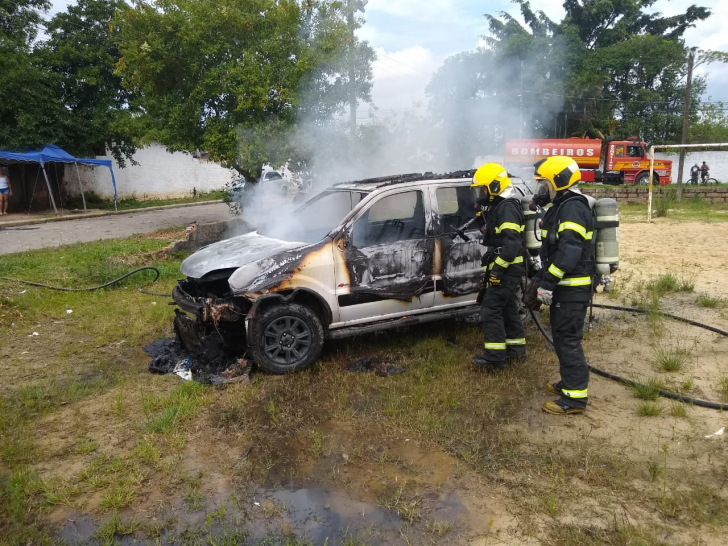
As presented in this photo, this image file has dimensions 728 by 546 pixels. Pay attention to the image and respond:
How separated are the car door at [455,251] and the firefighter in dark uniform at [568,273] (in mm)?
1187

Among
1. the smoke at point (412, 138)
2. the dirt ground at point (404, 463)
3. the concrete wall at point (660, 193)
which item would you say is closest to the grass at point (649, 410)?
the dirt ground at point (404, 463)

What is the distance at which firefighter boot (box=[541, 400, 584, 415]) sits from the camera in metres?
3.93

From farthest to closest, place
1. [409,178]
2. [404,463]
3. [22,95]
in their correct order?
1. [22,95]
2. [409,178]
3. [404,463]

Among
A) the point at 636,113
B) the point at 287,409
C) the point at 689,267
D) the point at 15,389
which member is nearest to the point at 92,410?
the point at 15,389

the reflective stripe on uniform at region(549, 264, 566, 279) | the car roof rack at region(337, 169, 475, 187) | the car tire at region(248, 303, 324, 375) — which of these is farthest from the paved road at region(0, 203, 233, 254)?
the reflective stripe on uniform at region(549, 264, 566, 279)

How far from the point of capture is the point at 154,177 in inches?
1003

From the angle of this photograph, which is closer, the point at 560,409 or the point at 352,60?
the point at 560,409

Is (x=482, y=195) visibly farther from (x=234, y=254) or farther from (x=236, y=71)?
(x=236, y=71)

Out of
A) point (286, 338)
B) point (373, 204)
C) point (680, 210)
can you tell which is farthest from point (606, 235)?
point (680, 210)

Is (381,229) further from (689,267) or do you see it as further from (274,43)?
(274,43)

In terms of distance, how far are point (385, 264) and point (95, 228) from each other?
12832mm

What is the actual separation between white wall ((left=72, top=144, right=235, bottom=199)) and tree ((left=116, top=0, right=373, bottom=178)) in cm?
893

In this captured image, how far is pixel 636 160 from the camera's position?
26.7 metres

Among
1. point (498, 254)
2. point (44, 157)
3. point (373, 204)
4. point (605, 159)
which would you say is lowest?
point (498, 254)
